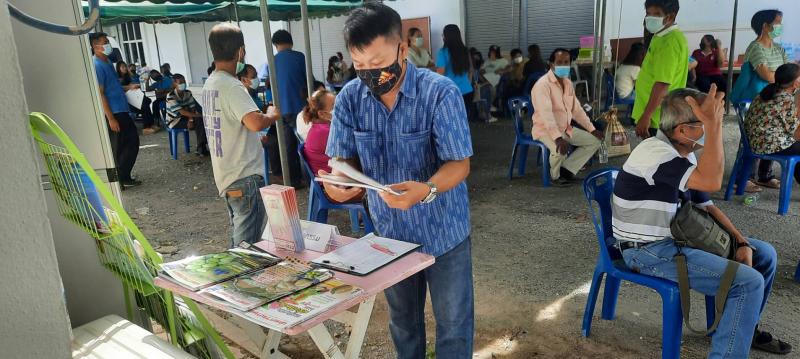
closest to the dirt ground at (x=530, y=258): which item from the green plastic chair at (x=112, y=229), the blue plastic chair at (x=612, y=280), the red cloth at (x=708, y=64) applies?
the blue plastic chair at (x=612, y=280)

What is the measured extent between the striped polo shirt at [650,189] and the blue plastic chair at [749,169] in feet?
8.50

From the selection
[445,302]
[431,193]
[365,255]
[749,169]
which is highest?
[431,193]

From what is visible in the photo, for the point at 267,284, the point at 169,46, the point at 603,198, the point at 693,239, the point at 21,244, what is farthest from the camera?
the point at 169,46

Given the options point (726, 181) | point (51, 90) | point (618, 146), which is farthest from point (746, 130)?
point (51, 90)

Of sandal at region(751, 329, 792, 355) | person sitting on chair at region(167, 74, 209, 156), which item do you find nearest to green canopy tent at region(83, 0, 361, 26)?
person sitting on chair at region(167, 74, 209, 156)

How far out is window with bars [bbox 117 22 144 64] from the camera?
17266 mm

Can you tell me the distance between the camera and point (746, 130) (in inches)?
181

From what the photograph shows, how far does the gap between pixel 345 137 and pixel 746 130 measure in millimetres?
3981

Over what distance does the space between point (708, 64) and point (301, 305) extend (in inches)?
365

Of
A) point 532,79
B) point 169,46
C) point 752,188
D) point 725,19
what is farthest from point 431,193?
point 169,46

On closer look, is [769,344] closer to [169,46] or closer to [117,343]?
[117,343]

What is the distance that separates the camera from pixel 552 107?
532 cm

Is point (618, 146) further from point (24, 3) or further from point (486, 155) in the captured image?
point (24, 3)

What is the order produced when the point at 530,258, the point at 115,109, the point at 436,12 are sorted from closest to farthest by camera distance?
the point at 530,258
the point at 115,109
the point at 436,12
